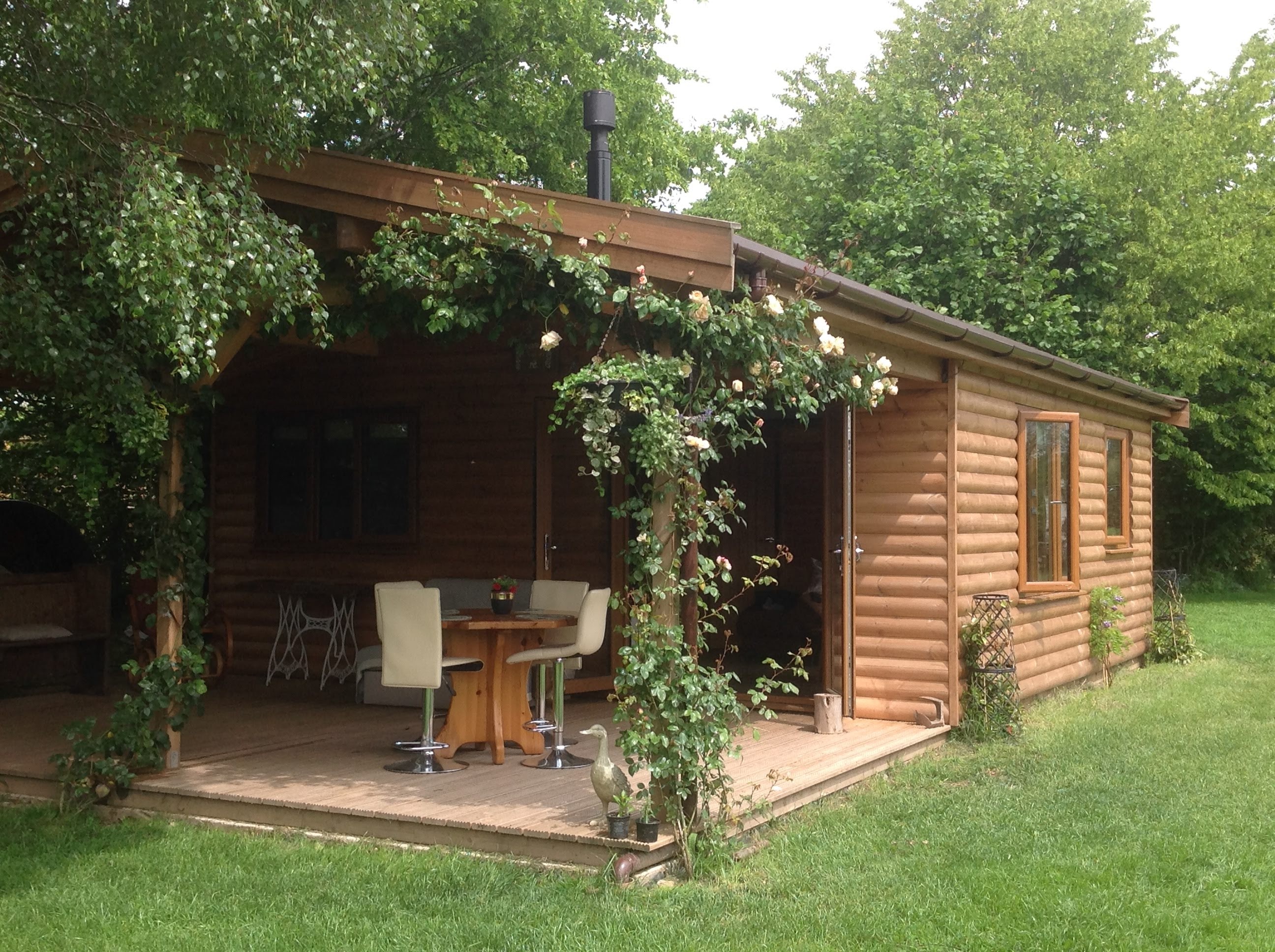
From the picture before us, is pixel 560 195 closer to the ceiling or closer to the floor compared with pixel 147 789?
closer to the ceiling

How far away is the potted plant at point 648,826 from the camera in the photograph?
504cm

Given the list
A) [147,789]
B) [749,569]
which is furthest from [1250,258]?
[147,789]

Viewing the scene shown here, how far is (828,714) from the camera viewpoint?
7.69 meters

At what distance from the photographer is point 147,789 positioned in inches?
239

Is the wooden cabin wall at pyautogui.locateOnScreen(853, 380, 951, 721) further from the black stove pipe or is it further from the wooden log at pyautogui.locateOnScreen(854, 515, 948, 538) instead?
the black stove pipe

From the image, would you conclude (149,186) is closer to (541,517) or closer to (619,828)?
(619,828)

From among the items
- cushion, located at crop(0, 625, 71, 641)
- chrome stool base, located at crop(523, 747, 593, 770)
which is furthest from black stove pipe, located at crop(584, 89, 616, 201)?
cushion, located at crop(0, 625, 71, 641)

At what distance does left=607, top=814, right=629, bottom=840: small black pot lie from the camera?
5047mm

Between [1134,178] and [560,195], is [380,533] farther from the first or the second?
[1134,178]

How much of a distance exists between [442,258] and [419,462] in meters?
4.11

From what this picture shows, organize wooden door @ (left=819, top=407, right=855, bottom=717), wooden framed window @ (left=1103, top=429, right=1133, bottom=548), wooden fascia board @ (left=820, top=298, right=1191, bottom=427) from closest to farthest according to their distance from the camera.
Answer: wooden fascia board @ (left=820, top=298, right=1191, bottom=427), wooden door @ (left=819, top=407, right=855, bottom=717), wooden framed window @ (left=1103, top=429, right=1133, bottom=548)

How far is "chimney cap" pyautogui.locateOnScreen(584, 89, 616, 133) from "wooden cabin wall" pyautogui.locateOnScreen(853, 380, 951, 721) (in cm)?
249

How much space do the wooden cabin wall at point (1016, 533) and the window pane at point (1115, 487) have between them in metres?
0.19

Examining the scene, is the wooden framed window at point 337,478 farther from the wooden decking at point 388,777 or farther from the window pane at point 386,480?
the wooden decking at point 388,777
